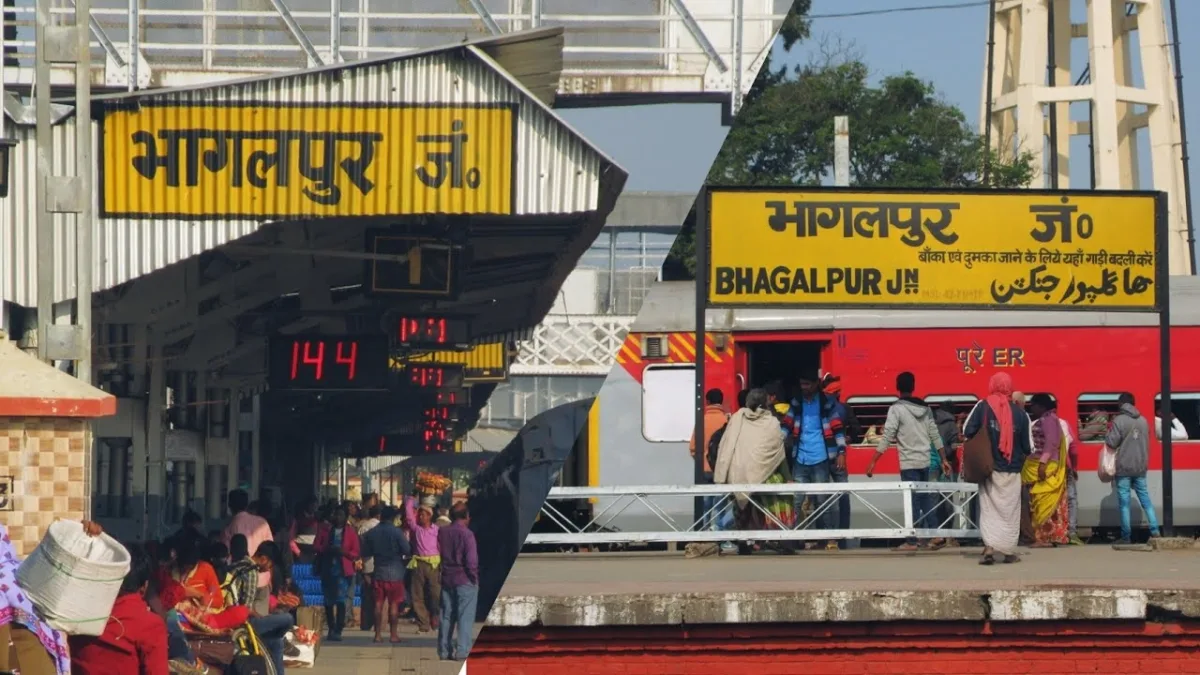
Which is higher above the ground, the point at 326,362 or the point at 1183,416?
the point at 326,362

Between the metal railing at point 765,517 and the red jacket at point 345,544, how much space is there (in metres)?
4.90

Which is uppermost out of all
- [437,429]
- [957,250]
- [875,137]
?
[875,137]

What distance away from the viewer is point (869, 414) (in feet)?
38.8

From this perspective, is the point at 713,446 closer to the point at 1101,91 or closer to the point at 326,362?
the point at 326,362

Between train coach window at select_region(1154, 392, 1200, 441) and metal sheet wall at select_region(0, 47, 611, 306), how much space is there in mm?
9998

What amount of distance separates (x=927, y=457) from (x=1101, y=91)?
11668mm

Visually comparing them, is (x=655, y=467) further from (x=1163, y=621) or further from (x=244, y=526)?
(x=244, y=526)

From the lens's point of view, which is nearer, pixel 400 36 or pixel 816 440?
pixel 400 36

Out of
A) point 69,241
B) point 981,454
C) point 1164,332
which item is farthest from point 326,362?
point 1164,332

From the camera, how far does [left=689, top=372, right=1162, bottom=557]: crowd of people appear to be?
837 centimetres

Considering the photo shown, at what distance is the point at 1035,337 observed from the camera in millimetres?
11852

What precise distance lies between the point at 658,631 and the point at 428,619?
11.9ft

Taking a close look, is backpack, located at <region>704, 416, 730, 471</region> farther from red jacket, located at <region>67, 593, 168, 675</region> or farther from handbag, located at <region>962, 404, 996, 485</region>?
red jacket, located at <region>67, 593, 168, 675</region>

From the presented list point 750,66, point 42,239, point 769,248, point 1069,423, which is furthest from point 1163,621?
point 1069,423
